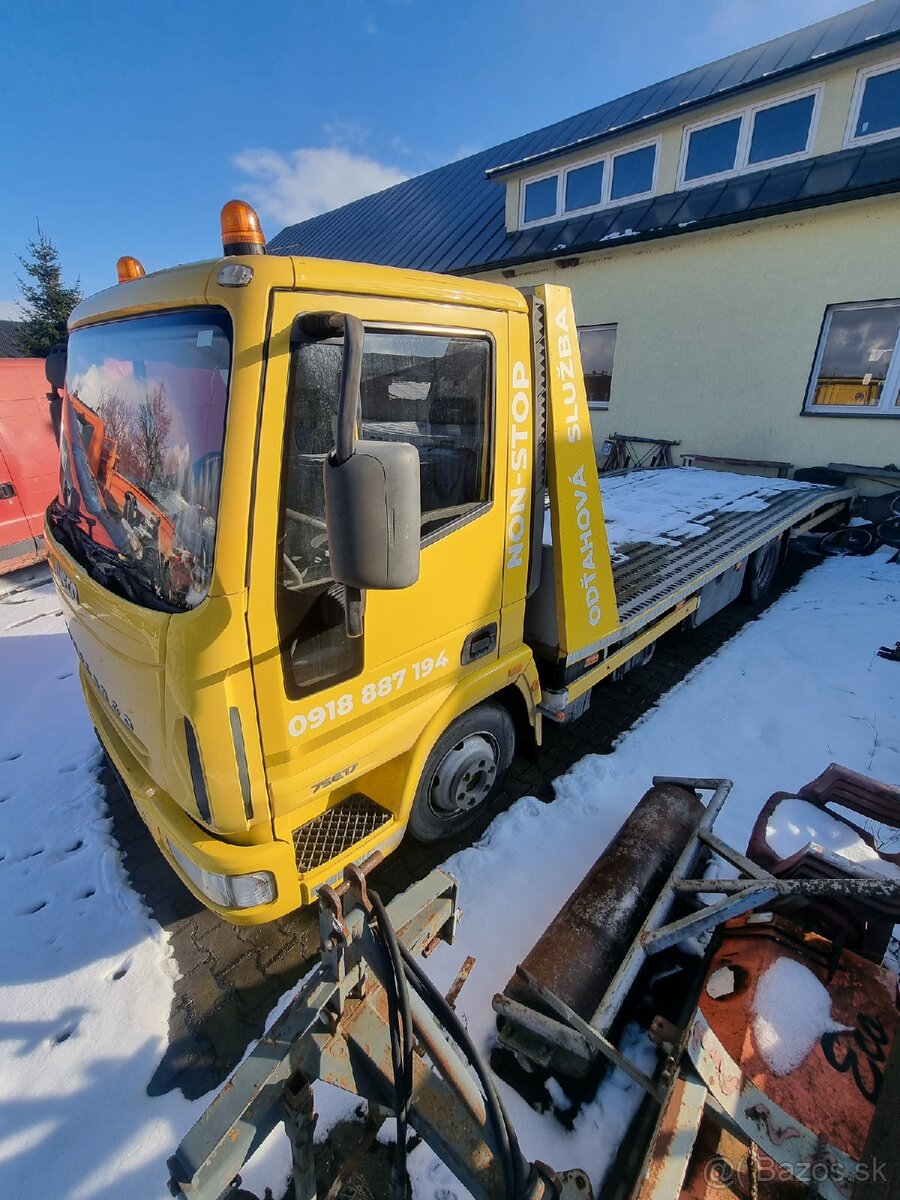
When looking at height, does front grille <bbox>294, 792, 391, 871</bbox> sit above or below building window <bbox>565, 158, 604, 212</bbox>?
below

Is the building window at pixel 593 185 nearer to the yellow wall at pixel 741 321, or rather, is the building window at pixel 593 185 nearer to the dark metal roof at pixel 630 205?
the dark metal roof at pixel 630 205

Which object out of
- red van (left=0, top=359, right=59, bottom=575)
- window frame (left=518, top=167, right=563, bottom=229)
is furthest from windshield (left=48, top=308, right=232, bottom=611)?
window frame (left=518, top=167, right=563, bottom=229)

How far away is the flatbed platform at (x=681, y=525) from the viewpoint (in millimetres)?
3682

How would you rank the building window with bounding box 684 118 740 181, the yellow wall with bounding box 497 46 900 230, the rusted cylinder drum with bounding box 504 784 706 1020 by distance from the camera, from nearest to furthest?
the rusted cylinder drum with bounding box 504 784 706 1020
the yellow wall with bounding box 497 46 900 230
the building window with bounding box 684 118 740 181

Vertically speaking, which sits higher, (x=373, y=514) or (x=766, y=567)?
(x=373, y=514)

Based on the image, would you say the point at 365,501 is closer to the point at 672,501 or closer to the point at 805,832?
the point at 805,832

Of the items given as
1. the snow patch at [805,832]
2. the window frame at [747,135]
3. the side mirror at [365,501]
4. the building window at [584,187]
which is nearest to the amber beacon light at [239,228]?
the side mirror at [365,501]

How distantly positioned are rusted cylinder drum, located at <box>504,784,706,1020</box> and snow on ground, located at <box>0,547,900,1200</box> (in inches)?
13.6

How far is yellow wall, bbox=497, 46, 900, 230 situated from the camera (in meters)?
7.60

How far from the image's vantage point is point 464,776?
8.98ft

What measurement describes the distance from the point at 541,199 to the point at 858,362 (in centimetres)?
734

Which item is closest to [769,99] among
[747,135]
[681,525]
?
[747,135]

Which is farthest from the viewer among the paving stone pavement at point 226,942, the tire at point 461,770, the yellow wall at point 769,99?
the yellow wall at point 769,99

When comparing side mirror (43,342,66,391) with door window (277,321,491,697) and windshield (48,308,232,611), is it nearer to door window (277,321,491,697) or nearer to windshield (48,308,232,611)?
windshield (48,308,232,611)
